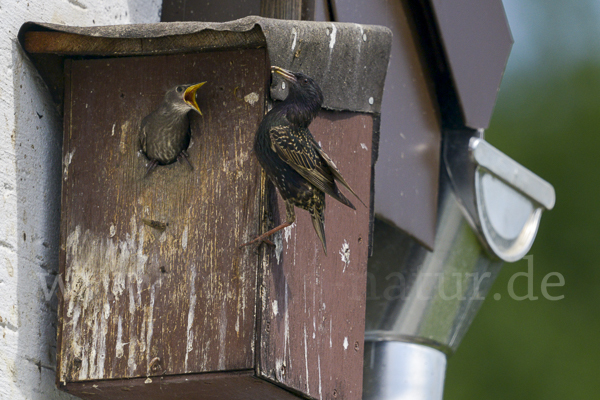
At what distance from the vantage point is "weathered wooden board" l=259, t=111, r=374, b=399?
3004mm

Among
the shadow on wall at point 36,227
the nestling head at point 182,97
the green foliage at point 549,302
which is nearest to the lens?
the nestling head at point 182,97

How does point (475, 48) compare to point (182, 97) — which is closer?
point (182, 97)

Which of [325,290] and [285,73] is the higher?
[285,73]

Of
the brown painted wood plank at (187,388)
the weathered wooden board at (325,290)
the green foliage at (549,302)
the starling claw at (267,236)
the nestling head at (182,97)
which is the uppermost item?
the nestling head at (182,97)

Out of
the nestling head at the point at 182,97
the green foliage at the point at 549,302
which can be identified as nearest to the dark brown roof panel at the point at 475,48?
the nestling head at the point at 182,97

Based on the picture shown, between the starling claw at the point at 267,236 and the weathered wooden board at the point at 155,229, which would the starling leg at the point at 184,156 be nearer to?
the weathered wooden board at the point at 155,229

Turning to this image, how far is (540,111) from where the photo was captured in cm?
1166

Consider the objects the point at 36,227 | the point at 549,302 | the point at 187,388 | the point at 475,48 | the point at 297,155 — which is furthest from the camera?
the point at 549,302

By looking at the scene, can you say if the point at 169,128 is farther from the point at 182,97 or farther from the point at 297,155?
the point at 297,155

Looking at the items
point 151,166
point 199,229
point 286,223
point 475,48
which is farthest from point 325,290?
point 475,48

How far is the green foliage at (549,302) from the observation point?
32.7ft

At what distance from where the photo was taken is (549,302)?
34.6 feet

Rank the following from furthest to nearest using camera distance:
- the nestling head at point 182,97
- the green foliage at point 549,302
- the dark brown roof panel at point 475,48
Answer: the green foliage at point 549,302
the dark brown roof panel at point 475,48
the nestling head at point 182,97

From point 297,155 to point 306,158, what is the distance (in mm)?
38
